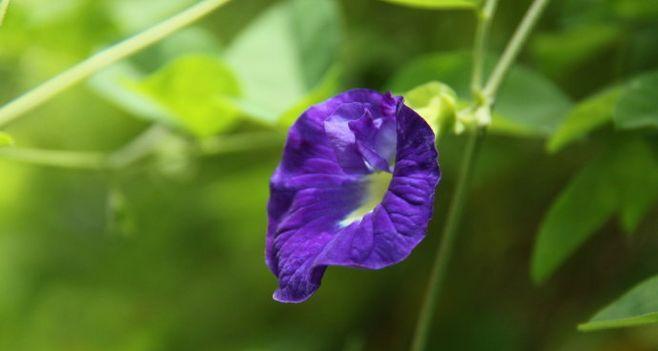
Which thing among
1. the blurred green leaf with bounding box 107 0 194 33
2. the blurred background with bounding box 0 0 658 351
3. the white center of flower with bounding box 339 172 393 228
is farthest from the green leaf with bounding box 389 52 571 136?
the blurred green leaf with bounding box 107 0 194 33

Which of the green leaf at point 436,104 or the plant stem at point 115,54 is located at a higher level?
the plant stem at point 115,54

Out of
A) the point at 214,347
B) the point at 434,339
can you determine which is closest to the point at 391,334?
the point at 434,339

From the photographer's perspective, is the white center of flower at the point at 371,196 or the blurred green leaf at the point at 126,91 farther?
the blurred green leaf at the point at 126,91

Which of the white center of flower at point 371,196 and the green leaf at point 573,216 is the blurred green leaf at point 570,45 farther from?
the white center of flower at point 371,196

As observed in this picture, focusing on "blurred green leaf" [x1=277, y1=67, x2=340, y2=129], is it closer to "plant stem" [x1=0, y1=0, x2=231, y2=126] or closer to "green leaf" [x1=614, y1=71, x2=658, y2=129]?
"plant stem" [x1=0, y1=0, x2=231, y2=126]

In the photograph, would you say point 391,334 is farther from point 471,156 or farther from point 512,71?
point 471,156

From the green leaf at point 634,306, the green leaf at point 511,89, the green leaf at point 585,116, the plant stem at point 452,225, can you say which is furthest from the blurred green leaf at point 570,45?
the green leaf at point 634,306
